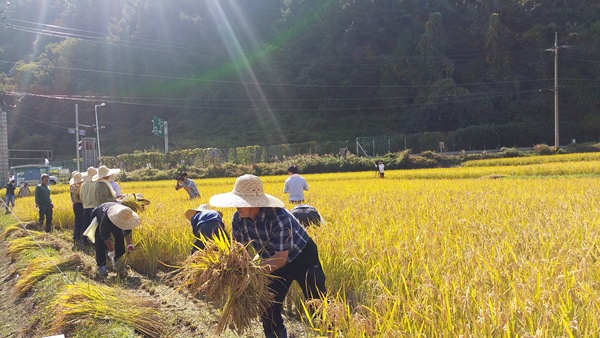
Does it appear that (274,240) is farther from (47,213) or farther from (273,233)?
(47,213)

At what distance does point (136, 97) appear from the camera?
52.0 metres

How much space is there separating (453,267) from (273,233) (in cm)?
116

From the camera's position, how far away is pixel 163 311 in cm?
371

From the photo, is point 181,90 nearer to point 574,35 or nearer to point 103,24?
point 103,24

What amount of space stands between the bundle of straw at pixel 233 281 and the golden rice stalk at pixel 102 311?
1298 millimetres

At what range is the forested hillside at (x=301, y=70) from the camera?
39.0 meters

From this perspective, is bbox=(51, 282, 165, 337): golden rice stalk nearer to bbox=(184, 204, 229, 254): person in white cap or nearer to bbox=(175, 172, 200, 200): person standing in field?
bbox=(184, 204, 229, 254): person in white cap

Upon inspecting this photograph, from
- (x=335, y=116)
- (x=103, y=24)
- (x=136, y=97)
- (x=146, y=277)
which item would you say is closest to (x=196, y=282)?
(x=146, y=277)

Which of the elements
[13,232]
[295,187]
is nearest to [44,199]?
[13,232]

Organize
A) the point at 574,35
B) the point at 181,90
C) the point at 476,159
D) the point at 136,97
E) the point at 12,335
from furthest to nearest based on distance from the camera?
1. the point at 181,90
2. the point at 136,97
3. the point at 574,35
4. the point at 476,159
5. the point at 12,335

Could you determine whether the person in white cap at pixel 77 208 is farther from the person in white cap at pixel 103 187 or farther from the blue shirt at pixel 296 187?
the blue shirt at pixel 296 187

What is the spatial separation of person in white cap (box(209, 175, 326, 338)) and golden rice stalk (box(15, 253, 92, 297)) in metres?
3.03

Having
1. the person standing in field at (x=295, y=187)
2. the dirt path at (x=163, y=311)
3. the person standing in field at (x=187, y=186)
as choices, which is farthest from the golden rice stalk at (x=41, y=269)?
the person standing in field at (x=187, y=186)

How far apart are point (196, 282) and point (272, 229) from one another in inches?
21.2
